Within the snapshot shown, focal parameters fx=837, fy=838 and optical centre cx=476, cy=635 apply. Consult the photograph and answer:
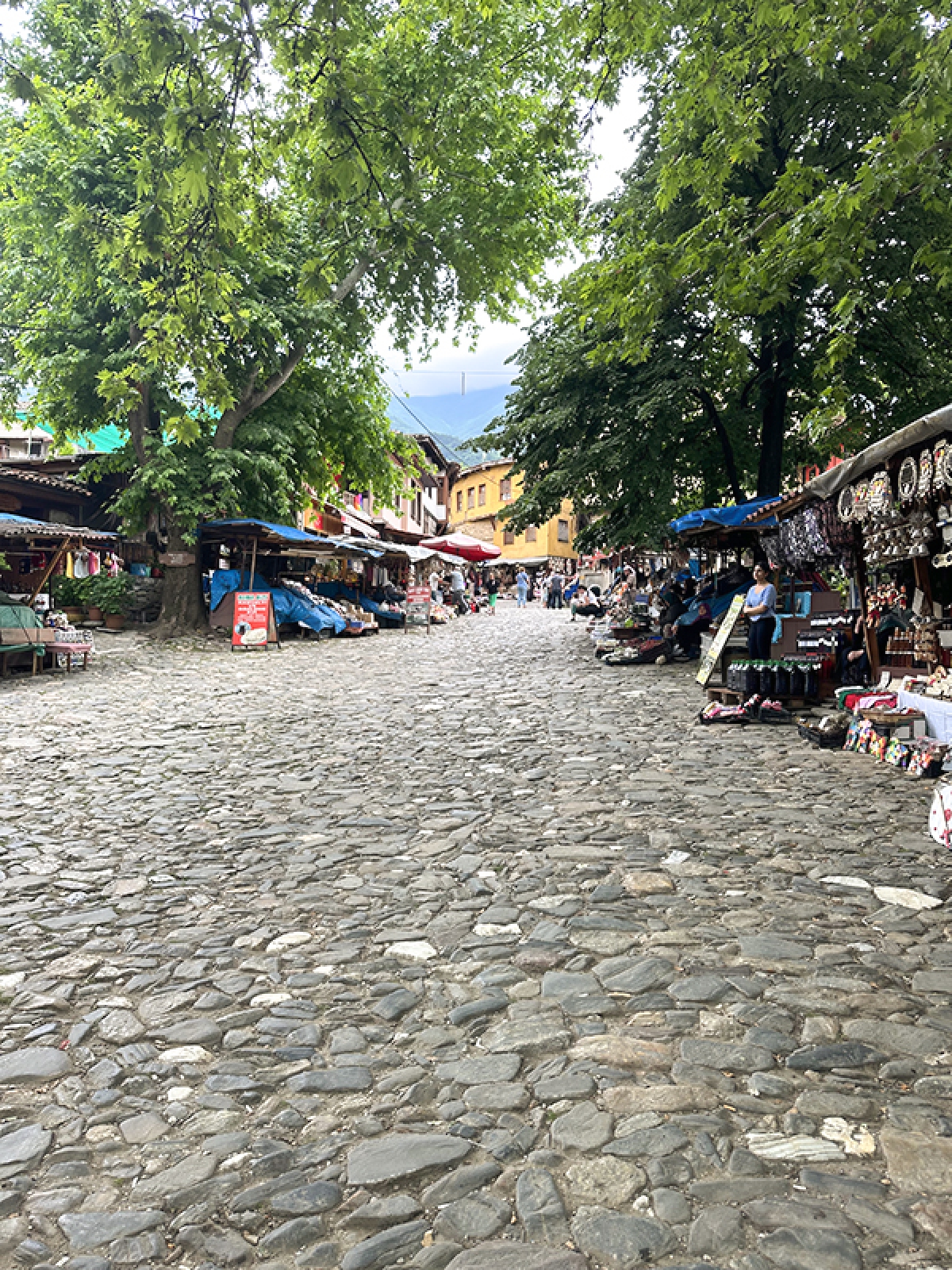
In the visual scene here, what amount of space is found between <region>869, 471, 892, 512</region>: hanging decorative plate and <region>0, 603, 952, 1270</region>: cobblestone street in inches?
137

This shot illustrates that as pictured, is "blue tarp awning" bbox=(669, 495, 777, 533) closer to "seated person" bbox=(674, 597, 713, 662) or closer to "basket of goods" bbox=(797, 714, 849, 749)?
"seated person" bbox=(674, 597, 713, 662)

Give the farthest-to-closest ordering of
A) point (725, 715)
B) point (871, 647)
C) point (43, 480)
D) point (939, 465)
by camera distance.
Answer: point (43, 480)
point (871, 647)
point (725, 715)
point (939, 465)

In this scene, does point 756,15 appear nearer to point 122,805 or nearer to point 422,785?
point 422,785

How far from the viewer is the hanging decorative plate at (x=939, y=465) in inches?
300

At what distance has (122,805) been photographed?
235 inches

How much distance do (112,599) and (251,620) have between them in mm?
4918

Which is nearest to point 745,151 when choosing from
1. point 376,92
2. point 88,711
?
point 376,92

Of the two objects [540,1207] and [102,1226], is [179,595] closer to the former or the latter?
[102,1226]

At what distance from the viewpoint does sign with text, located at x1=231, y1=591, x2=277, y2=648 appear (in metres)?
18.9

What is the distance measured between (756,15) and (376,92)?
2975 mm

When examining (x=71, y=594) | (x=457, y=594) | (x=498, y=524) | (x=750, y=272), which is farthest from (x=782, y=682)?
(x=498, y=524)

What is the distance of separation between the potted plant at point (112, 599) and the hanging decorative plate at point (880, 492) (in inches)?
723

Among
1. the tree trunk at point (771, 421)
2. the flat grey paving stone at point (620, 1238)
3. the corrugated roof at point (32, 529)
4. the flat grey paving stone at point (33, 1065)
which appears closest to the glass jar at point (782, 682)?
the tree trunk at point (771, 421)

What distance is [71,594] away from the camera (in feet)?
71.6
